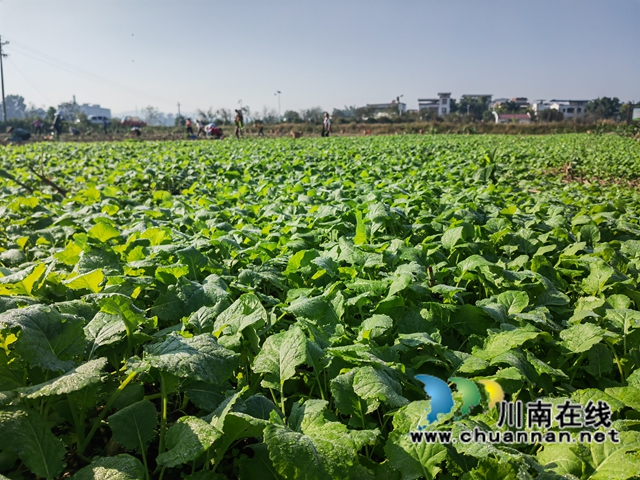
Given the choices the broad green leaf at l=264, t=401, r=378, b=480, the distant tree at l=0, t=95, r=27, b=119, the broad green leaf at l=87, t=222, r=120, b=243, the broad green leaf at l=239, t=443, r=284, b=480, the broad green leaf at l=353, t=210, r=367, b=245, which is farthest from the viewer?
the distant tree at l=0, t=95, r=27, b=119

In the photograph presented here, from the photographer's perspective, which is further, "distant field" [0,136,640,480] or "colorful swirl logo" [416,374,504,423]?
"colorful swirl logo" [416,374,504,423]

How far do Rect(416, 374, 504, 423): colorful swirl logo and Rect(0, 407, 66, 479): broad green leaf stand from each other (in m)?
1.13

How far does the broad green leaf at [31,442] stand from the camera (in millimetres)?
1171

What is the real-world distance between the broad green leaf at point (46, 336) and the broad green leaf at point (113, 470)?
0.32m

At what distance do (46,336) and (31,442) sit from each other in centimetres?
35

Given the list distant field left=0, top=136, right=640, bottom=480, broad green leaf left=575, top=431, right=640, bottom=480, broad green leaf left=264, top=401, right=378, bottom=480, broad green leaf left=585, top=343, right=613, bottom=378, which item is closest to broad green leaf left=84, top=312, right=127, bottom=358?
distant field left=0, top=136, right=640, bottom=480

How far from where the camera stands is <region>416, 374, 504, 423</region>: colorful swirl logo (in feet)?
4.58

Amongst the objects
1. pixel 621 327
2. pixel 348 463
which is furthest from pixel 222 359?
Answer: pixel 621 327

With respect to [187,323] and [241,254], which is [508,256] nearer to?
[241,254]

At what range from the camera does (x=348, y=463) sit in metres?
1.12

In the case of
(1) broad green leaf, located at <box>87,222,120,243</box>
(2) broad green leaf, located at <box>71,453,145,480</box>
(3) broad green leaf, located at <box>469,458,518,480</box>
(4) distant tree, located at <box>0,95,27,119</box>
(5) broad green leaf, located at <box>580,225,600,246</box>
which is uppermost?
(4) distant tree, located at <box>0,95,27,119</box>

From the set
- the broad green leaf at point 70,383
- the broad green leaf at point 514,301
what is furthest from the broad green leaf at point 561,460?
the broad green leaf at point 70,383

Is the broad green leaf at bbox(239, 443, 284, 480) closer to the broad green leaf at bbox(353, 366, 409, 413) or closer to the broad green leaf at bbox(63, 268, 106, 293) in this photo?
the broad green leaf at bbox(353, 366, 409, 413)

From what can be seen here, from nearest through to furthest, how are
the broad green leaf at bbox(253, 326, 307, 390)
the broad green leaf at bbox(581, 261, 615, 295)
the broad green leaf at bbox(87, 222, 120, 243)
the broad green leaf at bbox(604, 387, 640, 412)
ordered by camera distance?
the broad green leaf at bbox(604, 387, 640, 412), the broad green leaf at bbox(253, 326, 307, 390), the broad green leaf at bbox(581, 261, 615, 295), the broad green leaf at bbox(87, 222, 120, 243)
